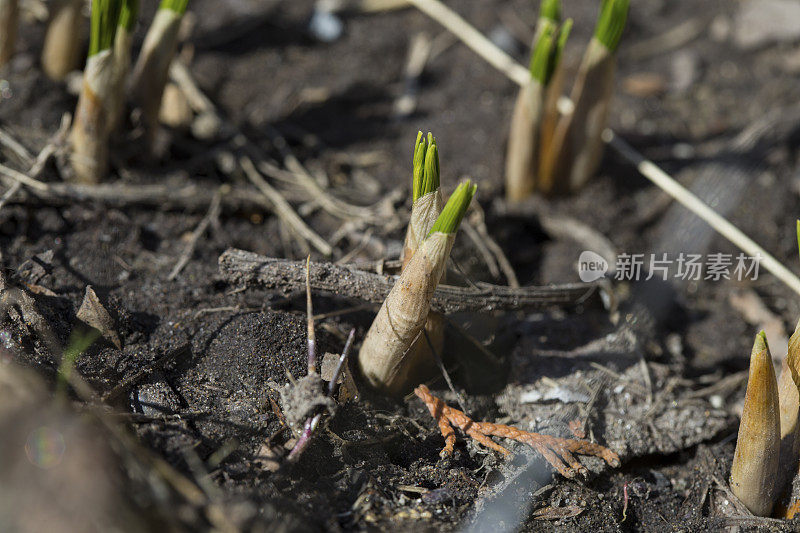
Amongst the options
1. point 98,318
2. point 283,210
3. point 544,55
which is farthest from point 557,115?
point 98,318

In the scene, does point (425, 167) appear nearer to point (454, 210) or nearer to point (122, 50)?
point (454, 210)

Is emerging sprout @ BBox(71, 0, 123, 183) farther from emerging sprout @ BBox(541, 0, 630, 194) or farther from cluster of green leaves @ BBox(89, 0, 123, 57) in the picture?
emerging sprout @ BBox(541, 0, 630, 194)

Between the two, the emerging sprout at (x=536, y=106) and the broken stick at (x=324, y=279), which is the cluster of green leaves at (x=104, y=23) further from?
the emerging sprout at (x=536, y=106)

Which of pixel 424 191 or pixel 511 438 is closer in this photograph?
pixel 424 191

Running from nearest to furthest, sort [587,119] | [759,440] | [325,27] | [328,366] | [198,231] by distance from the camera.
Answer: [759,440] < [328,366] < [198,231] < [587,119] < [325,27]

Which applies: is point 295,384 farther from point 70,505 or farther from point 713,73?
point 713,73

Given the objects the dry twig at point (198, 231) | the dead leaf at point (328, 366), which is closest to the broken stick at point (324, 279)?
the dead leaf at point (328, 366)

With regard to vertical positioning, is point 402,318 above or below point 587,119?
below
